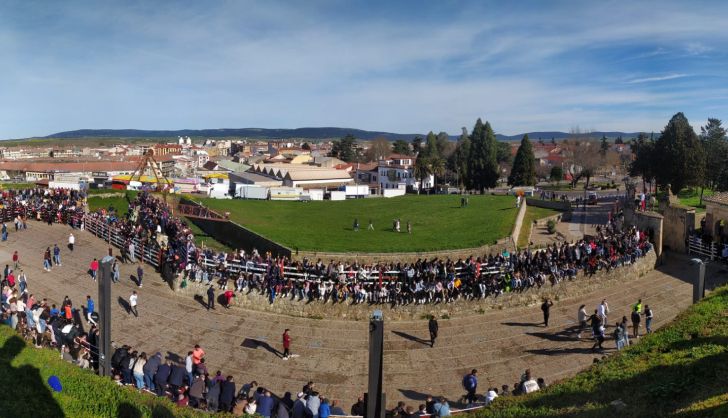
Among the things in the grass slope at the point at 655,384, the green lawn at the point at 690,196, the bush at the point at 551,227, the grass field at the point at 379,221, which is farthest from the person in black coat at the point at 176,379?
the green lawn at the point at 690,196

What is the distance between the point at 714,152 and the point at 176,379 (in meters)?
63.2

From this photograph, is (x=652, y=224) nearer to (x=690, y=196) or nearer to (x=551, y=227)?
(x=551, y=227)

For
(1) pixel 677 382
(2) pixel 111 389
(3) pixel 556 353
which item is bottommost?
(3) pixel 556 353

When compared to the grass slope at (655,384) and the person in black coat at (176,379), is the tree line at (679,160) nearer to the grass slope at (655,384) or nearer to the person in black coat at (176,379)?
the grass slope at (655,384)

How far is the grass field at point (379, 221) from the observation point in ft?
97.5

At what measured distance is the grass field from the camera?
2972cm

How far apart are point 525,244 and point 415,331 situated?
59.6 ft

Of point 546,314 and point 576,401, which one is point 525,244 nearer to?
point 546,314

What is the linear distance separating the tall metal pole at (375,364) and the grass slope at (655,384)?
287 cm

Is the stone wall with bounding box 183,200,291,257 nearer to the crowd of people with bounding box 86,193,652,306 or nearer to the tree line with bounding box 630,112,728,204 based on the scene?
the crowd of people with bounding box 86,193,652,306

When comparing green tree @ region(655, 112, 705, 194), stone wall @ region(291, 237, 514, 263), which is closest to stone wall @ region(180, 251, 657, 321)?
stone wall @ region(291, 237, 514, 263)

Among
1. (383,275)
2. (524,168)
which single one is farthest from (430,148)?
(383,275)

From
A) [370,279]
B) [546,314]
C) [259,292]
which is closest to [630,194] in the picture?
[546,314]

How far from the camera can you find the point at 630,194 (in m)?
39.3
